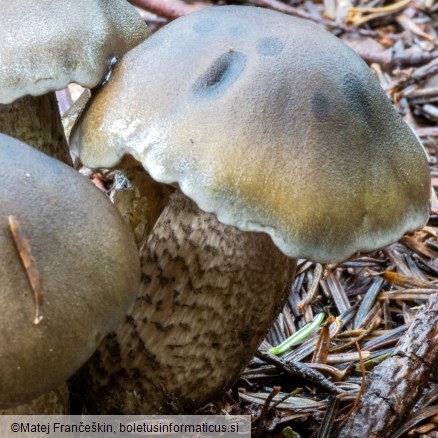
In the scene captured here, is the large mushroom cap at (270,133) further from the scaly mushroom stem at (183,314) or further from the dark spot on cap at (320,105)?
the scaly mushroom stem at (183,314)

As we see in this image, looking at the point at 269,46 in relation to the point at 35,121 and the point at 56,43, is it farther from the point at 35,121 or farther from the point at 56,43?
the point at 35,121

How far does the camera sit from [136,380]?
164cm

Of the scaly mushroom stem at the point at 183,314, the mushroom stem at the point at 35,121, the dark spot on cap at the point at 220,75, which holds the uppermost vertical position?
the dark spot on cap at the point at 220,75

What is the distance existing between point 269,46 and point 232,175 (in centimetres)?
33

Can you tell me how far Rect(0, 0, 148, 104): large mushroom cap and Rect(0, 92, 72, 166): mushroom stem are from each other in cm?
31

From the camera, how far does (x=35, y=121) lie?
1768 mm

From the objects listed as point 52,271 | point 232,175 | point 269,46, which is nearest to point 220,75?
point 269,46

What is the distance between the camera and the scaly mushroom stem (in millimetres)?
1610

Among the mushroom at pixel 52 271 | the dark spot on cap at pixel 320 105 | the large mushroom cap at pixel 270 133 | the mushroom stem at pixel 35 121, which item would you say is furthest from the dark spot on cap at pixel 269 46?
the mushroom stem at pixel 35 121

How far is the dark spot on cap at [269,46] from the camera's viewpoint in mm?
1404

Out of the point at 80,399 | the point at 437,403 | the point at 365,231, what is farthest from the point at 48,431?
the point at 437,403

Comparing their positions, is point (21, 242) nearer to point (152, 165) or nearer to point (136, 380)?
point (152, 165)

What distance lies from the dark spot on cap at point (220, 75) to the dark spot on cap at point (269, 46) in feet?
0.13

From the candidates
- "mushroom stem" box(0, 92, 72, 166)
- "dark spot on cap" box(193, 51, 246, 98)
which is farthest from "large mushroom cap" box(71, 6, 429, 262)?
"mushroom stem" box(0, 92, 72, 166)
